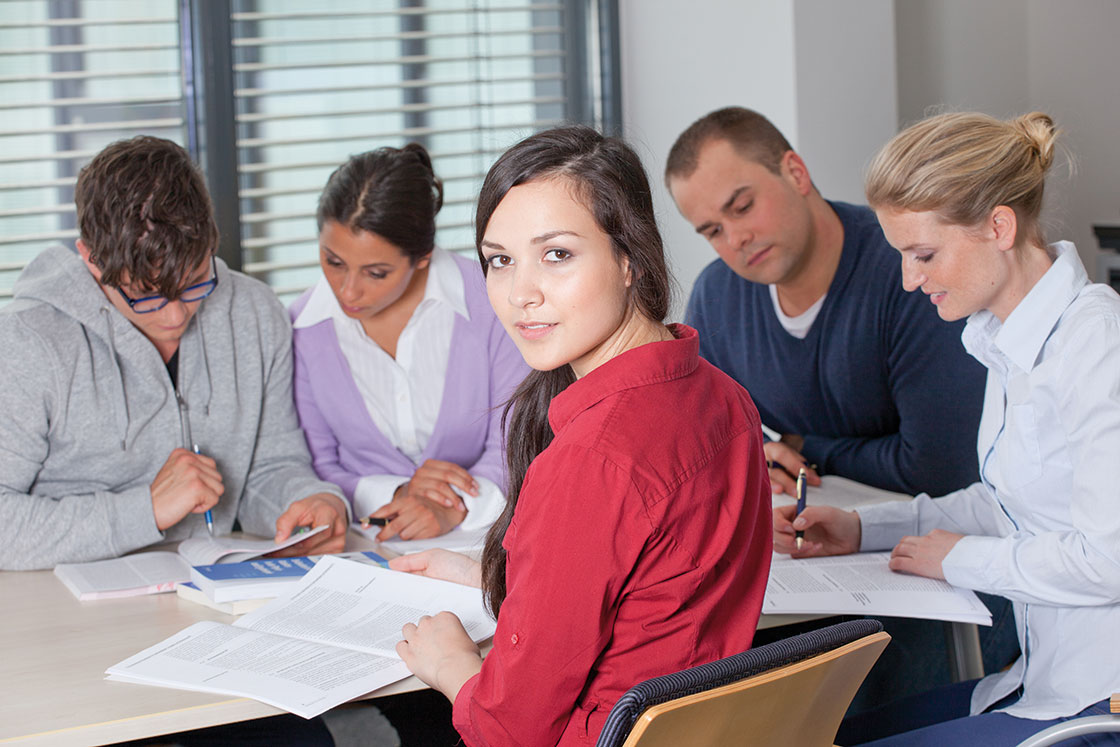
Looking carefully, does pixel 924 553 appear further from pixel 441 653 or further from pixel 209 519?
pixel 209 519

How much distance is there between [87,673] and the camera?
4.58ft

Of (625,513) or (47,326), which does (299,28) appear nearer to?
(47,326)

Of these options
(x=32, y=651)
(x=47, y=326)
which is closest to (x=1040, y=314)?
(x=32, y=651)

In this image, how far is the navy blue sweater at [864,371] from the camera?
2.20 meters

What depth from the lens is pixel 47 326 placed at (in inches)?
75.7

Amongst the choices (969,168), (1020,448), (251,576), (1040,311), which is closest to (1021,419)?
(1020,448)

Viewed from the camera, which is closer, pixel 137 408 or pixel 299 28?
pixel 137 408

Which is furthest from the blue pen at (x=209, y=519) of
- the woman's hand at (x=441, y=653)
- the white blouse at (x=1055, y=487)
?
the white blouse at (x=1055, y=487)

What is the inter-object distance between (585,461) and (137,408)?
4.14ft

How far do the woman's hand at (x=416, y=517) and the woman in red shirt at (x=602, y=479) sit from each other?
0.65 m

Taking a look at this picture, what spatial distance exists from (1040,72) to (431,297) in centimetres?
264

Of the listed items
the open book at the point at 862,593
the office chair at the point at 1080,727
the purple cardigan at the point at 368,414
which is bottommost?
the office chair at the point at 1080,727

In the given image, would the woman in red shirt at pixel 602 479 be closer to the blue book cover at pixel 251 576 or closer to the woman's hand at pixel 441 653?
the woman's hand at pixel 441 653

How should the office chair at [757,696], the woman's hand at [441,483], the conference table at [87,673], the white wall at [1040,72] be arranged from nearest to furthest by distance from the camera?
the office chair at [757,696] → the conference table at [87,673] → the woman's hand at [441,483] → the white wall at [1040,72]
